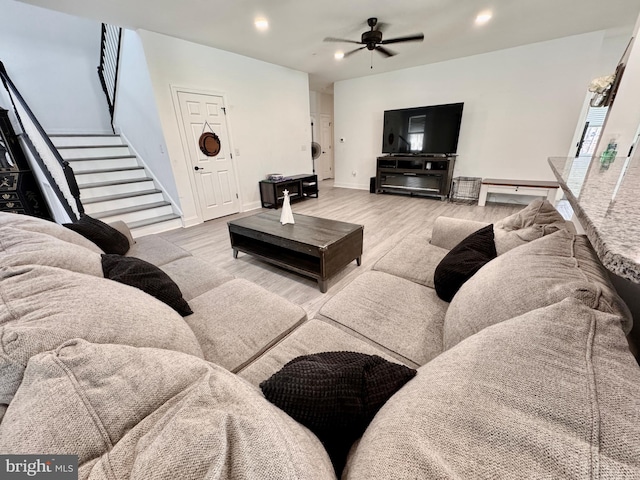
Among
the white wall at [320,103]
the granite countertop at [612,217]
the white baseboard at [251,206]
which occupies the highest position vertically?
the white wall at [320,103]

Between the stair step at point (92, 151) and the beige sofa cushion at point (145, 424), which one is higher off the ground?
the stair step at point (92, 151)

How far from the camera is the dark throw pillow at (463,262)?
1222 mm

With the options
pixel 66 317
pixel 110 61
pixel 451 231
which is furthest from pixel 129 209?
pixel 451 231

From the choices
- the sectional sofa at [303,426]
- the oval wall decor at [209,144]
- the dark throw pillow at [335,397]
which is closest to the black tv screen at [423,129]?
the oval wall decor at [209,144]

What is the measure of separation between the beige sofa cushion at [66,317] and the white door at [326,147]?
25.2ft

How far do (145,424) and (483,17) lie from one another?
16.0 feet

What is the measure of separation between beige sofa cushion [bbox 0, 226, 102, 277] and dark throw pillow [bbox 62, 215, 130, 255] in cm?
76

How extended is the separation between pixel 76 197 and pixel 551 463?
3.86m

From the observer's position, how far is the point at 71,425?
43 cm

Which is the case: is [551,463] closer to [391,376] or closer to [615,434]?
[615,434]

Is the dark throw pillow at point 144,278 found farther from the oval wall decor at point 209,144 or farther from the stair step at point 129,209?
the oval wall decor at point 209,144

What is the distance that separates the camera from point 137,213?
3.75 metres

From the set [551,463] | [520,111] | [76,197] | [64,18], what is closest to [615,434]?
[551,463]

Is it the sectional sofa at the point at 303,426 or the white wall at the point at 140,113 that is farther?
the white wall at the point at 140,113
